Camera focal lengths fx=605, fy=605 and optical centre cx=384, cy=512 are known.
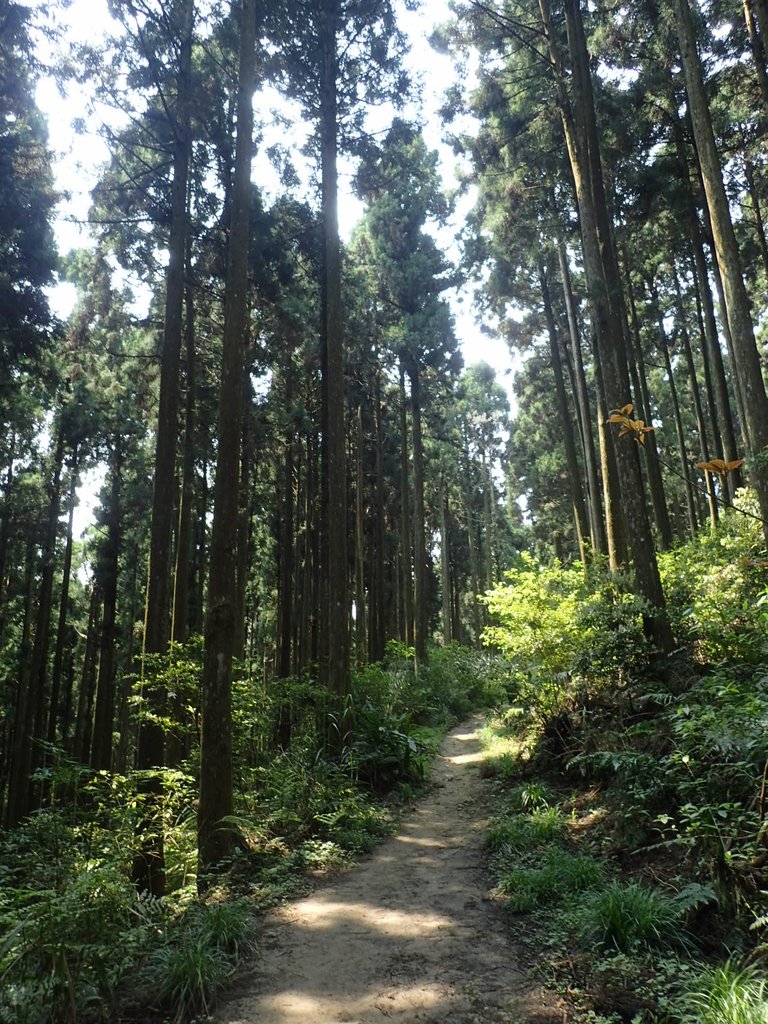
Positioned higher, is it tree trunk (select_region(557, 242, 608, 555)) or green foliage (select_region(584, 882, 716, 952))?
tree trunk (select_region(557, 242, 608, 555))

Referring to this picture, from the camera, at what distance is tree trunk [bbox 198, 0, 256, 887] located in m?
5.98

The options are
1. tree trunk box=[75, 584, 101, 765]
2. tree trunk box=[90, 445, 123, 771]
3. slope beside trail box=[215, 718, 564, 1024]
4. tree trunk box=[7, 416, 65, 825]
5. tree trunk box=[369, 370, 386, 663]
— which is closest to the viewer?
slope beside trail box=[215, 718, 564, 1024]

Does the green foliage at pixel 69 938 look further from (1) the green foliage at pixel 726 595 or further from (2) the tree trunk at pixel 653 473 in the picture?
(2) the tree trunk at pixel 653 473

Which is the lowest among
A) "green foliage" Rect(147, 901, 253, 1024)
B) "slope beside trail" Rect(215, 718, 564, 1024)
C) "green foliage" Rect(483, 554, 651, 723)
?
"slope beside trail" Rect(215, 718, 564, 1024)

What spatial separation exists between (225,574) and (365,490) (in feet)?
63.2

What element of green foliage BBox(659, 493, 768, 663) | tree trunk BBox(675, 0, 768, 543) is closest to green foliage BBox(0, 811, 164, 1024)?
green foliage BBox(659, 493, 768, 663)

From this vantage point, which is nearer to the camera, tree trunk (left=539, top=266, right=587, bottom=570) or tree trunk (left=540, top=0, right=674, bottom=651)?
tree trunk (left=540, top=0, right=674, bottom=651)

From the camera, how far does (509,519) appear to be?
43500 mm

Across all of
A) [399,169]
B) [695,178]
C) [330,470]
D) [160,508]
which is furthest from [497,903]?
[695,178]

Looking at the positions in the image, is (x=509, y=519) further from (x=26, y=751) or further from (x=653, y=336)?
(x=26, y=751)

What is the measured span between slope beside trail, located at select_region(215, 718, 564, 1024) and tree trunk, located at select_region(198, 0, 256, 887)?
1287 millimetres

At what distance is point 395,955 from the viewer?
3.99m

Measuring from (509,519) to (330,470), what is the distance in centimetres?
3409

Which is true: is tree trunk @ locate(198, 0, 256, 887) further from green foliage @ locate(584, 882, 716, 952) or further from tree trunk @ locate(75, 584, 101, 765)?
tree trunk @ locate(75, 584, 101, 765)
